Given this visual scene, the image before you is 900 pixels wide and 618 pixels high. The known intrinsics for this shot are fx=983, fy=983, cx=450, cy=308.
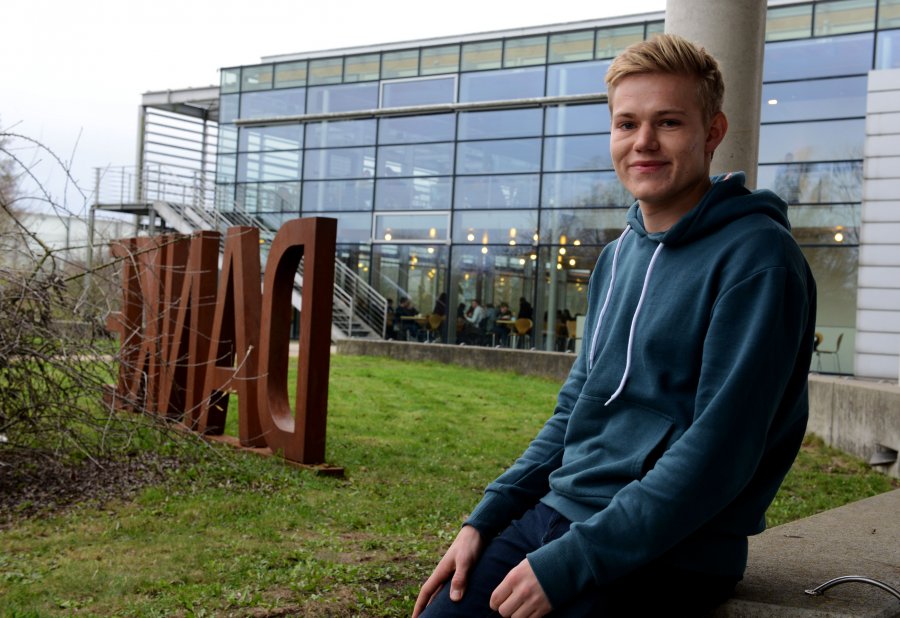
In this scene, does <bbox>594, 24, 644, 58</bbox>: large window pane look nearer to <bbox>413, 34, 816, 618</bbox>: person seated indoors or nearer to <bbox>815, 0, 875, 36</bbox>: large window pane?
<bbox>815, 0, 875, 36</bbox>: large window pane

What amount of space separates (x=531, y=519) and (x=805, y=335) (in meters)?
0.72

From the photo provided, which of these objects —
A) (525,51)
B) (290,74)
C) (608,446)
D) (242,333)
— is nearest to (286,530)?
(242,333)

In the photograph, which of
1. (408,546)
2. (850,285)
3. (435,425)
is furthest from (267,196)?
(408,546)

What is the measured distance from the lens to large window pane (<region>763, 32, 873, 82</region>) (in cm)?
2264

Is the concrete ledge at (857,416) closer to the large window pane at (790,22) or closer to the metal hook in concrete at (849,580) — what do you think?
the metal hook in concrete at (849,580)

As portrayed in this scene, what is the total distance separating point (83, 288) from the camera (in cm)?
827

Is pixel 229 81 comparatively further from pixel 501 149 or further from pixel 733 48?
pixel 733 48

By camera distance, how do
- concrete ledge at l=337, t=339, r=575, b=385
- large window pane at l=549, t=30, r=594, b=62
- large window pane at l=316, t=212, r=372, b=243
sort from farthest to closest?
1. large window pane at l=316, t=212, r=372, b=243
2. large window pane at l=549, t=30, r=594, b=62
3. concrete ledge at l=337, t=339, r=575, b=385

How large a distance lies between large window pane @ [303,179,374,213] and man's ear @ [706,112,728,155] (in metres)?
27.0

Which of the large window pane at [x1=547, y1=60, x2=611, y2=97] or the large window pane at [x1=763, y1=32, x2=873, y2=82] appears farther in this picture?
the large window pane at [x1=547, y1=60, x2=611, y2=97]

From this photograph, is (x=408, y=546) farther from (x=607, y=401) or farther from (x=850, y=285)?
(x=850, y=285)

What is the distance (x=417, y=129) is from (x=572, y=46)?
516 cm

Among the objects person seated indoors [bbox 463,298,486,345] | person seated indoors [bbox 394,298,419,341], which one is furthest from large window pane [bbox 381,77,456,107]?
person seated indoors [bbox 463,298,486,345]

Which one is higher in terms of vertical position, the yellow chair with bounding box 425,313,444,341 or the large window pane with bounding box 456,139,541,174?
the large window pane with bounding box 456,139,541,174
